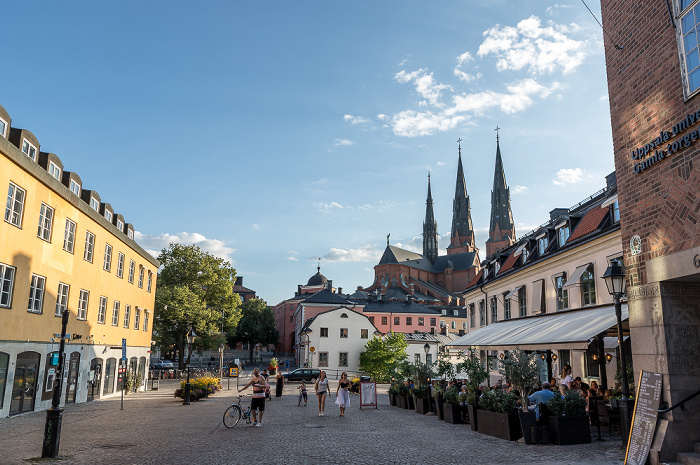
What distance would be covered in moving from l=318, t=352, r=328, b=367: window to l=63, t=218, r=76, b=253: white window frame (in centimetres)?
3873

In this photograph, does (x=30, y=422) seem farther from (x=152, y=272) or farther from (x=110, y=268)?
(x=152, y=272)

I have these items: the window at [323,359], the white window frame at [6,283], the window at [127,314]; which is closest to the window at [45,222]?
the white window frame at [6,283]

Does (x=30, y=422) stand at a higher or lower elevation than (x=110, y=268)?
lower

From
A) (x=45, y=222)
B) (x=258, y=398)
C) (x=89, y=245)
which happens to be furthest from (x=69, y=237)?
(x=258, y=398)

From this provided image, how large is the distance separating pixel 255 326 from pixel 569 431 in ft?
257

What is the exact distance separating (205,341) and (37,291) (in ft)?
97.5

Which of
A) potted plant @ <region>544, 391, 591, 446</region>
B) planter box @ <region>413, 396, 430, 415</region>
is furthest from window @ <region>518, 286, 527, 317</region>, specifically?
potted plant @ <region>544, 391, 591, 446</region>

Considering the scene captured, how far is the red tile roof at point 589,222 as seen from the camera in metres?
20.9

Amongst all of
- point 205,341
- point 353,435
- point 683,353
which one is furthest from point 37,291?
point 205,341

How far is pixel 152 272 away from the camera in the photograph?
36031 mm

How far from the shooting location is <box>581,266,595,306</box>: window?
21.2 meters

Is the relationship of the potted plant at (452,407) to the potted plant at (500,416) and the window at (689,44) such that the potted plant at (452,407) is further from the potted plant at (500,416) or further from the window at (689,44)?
the window at (689,44)

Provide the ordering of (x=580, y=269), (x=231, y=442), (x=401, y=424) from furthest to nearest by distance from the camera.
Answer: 1. (x=580, y=269)
2. (x=401, y=424)
3. (x=231, y=442)

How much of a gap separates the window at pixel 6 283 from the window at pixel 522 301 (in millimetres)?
23695
